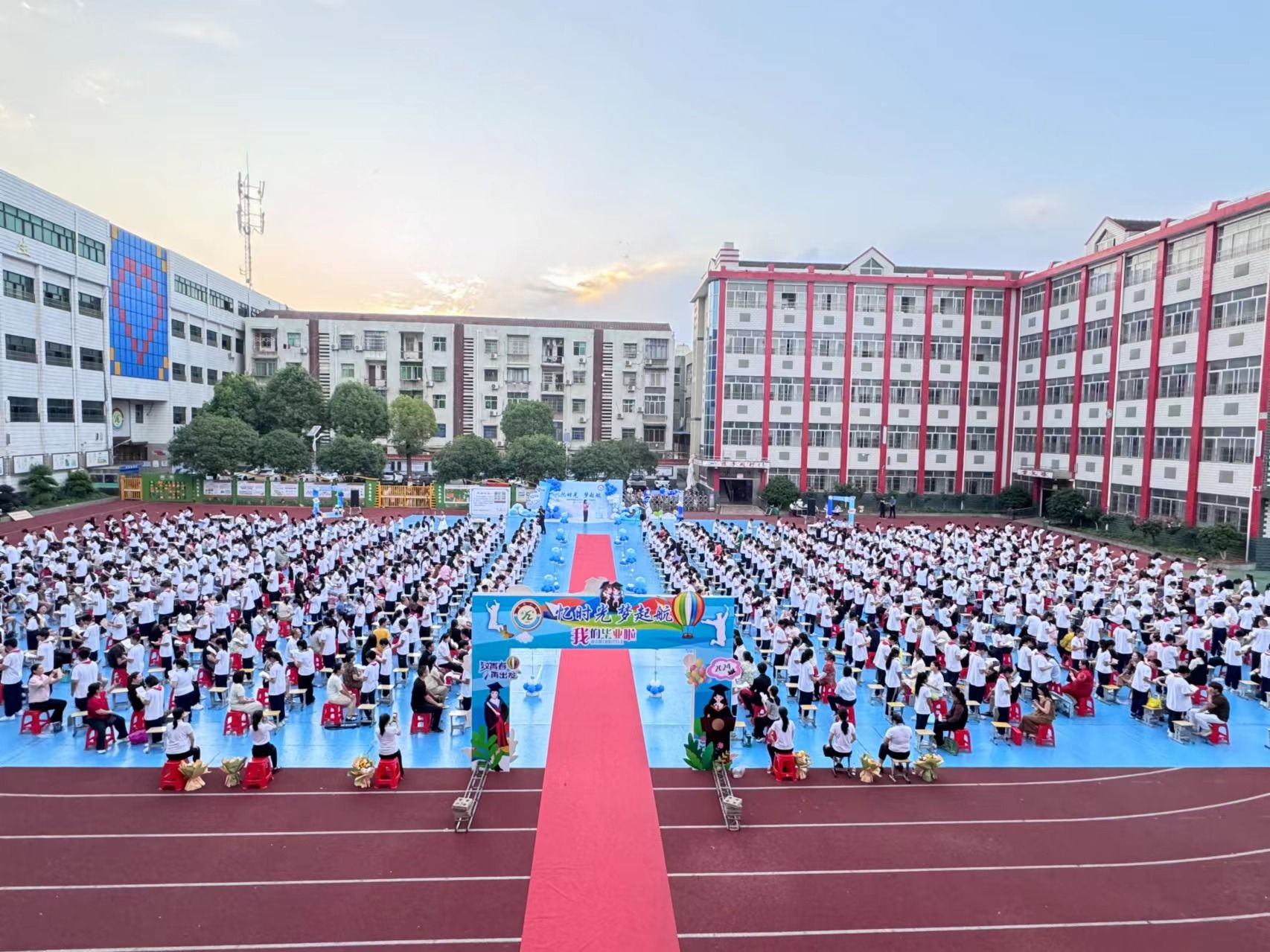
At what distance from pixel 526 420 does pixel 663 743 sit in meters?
39.6

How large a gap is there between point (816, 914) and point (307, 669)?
905cm

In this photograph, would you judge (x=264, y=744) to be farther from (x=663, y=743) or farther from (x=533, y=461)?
(x=533, y=461)

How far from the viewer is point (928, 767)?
417 inches

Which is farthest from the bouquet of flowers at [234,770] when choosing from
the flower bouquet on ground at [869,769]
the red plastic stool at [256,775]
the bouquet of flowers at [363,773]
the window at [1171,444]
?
the window at [1171,444]

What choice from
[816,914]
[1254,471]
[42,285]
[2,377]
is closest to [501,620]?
[816,914]

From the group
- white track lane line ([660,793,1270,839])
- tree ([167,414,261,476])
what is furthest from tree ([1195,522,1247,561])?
tree ([167,414,261,476])

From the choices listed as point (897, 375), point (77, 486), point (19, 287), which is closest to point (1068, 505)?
point (897, 375)

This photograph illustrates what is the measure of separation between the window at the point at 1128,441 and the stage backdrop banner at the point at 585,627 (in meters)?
31.7

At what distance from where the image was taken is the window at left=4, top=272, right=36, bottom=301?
3581 cm

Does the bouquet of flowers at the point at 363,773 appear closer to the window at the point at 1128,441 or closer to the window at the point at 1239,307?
the window at the point at 1239,307

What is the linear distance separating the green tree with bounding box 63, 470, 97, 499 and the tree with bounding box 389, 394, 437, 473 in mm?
16102

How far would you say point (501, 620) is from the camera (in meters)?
11.2

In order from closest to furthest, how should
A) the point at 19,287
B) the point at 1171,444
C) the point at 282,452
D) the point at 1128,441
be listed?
the point at 1171,444
the point at 1128,441
the point at 19,287
the point at 282,452

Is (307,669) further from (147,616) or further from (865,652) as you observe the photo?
(865,652)
